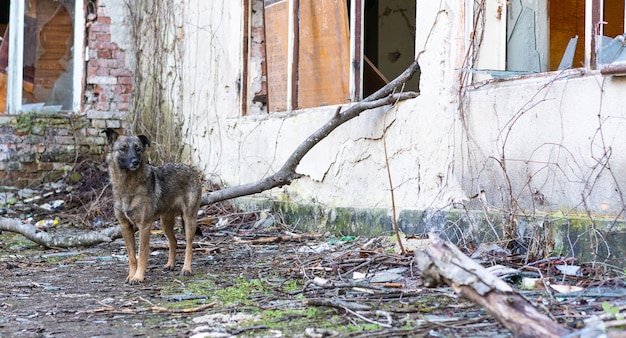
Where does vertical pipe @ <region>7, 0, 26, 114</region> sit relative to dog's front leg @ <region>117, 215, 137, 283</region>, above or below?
above

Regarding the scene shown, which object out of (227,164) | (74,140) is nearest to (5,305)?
(227,164)

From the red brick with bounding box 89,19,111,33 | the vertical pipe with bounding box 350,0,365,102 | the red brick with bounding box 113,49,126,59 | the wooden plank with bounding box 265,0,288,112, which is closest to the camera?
the vertical pipe with bounding box 350,0,365,102

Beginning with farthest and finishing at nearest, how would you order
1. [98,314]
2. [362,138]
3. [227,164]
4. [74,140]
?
[74,140], [227,164], [362,138], [98,314]

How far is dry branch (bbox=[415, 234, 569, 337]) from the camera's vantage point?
308 centimetres

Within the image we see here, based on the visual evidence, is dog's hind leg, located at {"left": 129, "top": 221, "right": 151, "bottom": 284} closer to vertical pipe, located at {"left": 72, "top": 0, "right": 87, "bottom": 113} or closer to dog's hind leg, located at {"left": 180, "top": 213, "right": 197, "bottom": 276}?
dog's hind leg, located at {"left": 180, "top": 213, "right": 197, "bottom": 276}

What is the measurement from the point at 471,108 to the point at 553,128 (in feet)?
2.68

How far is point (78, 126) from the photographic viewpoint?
1195cm

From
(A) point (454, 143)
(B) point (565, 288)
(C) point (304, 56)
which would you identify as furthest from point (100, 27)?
(B) point (565, 288)

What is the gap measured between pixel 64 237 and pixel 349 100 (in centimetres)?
324

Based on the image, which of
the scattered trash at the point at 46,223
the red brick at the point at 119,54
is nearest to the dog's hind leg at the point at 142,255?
the scattered trash at the point at 46,223

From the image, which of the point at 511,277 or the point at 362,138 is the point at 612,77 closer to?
the point at 511,277

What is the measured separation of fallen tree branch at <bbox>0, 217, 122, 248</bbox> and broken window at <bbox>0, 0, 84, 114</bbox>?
4.00m

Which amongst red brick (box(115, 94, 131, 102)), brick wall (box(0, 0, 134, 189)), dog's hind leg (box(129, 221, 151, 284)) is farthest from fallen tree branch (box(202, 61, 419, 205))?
red brick (box(115, 94, 131, 102))

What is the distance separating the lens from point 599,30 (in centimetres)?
498
